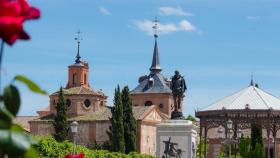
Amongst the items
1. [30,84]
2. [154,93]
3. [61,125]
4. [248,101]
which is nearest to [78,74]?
[154,93]

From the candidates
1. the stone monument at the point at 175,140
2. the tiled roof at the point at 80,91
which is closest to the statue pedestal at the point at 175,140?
the stone monument at the point at 175,140

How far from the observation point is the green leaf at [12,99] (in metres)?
2.16

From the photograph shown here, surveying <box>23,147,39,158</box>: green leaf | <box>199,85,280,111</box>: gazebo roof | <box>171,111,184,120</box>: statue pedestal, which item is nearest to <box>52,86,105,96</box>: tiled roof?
<box>199,85,280,111</box>: gazebo roof

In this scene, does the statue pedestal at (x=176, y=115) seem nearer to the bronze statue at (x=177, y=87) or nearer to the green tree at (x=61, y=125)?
the bronze statue at (x=177, y=87)

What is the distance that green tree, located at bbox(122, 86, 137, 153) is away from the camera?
65438mm

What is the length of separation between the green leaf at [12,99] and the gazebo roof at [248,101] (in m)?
39.8

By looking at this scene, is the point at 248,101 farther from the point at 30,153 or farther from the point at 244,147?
the point at 30,153

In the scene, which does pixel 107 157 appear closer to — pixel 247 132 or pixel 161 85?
pixel 247 132

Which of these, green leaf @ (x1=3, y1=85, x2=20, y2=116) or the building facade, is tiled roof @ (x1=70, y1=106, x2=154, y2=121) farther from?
green leaf @ (x1=3, y1=85, x2=20, y2=116)

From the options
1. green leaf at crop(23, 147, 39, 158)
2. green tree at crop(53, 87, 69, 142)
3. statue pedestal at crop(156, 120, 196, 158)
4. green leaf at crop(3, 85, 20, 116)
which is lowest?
green leaf at crop(23, 147, 39, 158)

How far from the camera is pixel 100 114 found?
268 ft

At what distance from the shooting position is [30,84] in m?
2.21

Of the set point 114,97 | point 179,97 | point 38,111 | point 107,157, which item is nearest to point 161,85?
point 38,111

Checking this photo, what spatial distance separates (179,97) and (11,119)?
75.9 ft
